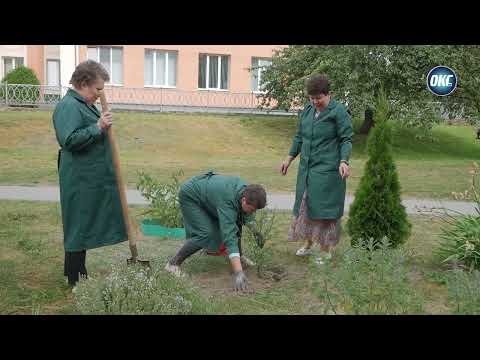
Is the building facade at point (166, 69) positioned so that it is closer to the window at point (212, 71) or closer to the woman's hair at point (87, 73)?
the window at point (212, 71)

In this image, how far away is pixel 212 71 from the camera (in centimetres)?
2888

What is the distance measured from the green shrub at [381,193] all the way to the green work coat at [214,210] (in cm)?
111

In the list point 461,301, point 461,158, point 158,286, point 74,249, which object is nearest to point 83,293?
point 158,286

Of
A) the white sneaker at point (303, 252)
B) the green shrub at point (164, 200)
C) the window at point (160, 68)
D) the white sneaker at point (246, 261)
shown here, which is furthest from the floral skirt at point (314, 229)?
the window at point (160, 68)

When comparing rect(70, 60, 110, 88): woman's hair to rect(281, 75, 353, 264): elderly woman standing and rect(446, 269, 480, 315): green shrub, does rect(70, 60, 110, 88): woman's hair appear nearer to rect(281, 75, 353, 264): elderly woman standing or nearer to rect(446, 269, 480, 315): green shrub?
rect(281, 75, 353, 264): elderly woman standing

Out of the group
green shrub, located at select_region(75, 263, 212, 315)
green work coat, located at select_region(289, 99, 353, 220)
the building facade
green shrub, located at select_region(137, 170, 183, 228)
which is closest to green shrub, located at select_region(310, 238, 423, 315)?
green shrub, located at select_region(75, 263, 212, 315)

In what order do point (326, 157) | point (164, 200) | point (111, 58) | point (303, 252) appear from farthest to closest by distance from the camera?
point (111, 58)
point (164, 200)
point (303, 252)
point (326, 157)

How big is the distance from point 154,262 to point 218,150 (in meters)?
14.1

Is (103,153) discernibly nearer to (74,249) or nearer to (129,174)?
(74,249)

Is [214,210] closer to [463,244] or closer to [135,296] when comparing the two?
[135,296]

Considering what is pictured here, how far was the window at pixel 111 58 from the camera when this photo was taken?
27344 millimetres

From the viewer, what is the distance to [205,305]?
12.9ft

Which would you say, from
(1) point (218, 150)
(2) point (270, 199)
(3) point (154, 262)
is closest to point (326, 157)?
(3) point (154, 262)

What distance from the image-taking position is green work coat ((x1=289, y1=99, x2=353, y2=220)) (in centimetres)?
537
